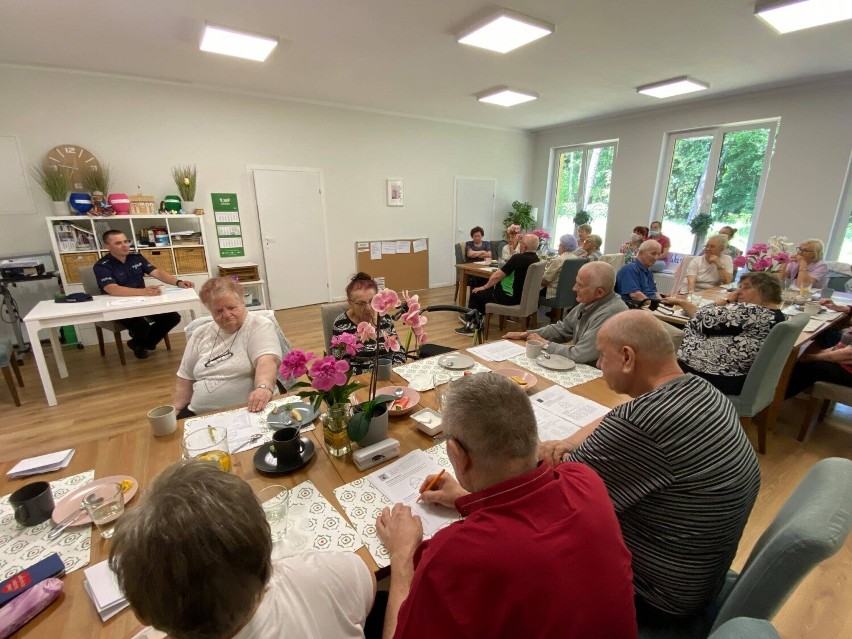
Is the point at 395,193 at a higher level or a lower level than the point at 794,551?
higher

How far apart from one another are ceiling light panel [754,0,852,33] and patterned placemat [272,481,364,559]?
4.04 meters

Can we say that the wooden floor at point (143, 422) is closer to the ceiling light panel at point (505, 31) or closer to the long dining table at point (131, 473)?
the long dining table at point (131, 473)

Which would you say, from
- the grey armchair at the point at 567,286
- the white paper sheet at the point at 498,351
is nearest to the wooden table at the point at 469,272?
the grey armchair at the point at 567,286

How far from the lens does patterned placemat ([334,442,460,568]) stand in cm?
91

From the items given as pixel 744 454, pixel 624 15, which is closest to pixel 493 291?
pixel 624 15

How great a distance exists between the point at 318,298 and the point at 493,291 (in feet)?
9.39

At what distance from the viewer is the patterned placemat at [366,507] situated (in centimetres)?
91

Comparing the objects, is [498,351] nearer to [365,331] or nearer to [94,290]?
[365,331]

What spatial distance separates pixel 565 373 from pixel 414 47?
10.6 ft

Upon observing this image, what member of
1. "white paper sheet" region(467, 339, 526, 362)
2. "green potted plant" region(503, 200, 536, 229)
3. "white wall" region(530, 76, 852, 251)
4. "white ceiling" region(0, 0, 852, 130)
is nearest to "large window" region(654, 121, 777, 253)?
"white wall" region(530, 76, 852, 251)

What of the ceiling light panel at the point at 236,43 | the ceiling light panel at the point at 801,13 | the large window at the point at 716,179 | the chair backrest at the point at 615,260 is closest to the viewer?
the ceiling light panel at the point at 801,13

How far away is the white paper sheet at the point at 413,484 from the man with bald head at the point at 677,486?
0.42m

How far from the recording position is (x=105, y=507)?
0.97 meters

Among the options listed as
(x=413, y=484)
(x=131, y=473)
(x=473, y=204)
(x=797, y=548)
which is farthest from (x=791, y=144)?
(x=131, y=473)
